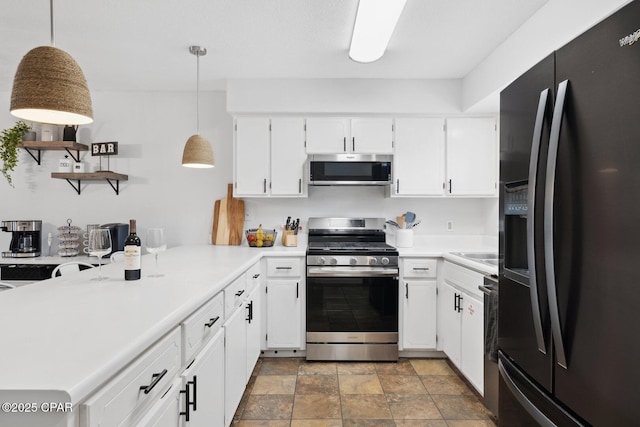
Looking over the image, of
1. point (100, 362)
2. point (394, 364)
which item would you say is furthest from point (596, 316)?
point (394, 364)

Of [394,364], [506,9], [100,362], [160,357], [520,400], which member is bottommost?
[394,364]

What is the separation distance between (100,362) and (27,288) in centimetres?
104

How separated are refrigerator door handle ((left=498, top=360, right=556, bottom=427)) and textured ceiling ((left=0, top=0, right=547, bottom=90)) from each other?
1.97 meters

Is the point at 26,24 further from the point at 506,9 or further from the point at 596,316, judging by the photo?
the point at 596,316

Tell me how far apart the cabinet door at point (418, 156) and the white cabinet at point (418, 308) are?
72cm

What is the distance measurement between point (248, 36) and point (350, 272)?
195 centimetres

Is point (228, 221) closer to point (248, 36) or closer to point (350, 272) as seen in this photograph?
point (350, 272)

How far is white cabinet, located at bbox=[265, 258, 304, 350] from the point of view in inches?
120

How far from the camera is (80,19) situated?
89.4 inches

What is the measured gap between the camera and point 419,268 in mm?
3066

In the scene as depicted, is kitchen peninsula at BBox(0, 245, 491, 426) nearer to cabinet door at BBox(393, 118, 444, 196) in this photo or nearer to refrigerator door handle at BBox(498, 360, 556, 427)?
refrigerator door handle at BBox(498, 360, 556, 427)

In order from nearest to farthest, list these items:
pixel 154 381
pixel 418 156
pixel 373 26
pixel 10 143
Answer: pixel 154 381 → pixel 373 26 → pixel 418 156 → pixel 10 143

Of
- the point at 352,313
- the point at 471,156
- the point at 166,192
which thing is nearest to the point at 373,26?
the point at 471,156

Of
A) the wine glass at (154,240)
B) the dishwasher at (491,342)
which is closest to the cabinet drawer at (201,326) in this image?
the wine glass at (154,240)
